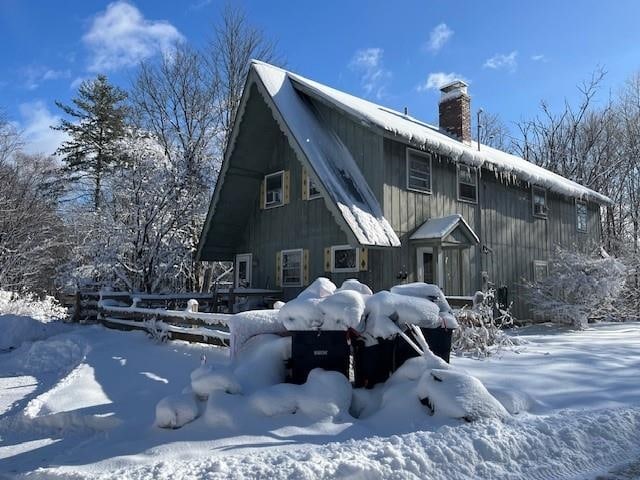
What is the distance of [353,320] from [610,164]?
99.8ft

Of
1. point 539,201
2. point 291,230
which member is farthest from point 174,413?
point 539,201

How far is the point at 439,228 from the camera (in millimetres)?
12891

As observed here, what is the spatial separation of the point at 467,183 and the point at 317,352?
11160mm

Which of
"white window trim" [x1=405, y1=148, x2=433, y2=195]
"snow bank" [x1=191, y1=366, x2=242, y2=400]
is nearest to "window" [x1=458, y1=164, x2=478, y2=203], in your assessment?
"white window trim" [x1=405, y1=148, x2=433, y2=195]

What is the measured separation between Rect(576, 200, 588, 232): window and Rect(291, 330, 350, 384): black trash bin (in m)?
18.3

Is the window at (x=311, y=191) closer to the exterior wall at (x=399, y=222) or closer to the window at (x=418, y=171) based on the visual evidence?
the exterior wall at (x=399, y=222)

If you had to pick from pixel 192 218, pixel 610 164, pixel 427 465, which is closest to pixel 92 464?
pixel 427 465

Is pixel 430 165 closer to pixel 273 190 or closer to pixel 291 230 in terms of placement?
pixel 291 230

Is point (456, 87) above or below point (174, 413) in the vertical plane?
above

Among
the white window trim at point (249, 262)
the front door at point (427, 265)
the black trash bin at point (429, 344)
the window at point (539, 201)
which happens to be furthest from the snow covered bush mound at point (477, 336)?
the window at point (539, 201)

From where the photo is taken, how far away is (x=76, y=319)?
629 inches

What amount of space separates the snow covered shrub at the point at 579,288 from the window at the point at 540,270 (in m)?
1.94

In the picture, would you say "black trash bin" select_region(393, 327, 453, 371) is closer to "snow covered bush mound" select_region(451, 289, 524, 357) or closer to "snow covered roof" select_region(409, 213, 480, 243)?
Result: "snow covered bush mound" select_region(451, 289, 524, 357)

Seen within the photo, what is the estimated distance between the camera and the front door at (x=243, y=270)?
16891 millimetres
